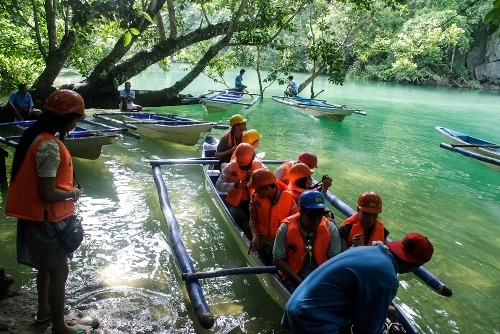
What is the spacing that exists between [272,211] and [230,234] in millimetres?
1641

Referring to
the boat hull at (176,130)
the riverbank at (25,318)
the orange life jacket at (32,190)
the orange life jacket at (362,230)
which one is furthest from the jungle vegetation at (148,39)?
the orange life jacket at (362,230)

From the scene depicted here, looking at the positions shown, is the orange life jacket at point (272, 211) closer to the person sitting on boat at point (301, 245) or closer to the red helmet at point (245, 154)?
the person sitting on boat at point (301, 245)

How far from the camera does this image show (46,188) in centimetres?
263

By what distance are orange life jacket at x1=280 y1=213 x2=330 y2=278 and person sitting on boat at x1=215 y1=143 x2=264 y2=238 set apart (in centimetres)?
170

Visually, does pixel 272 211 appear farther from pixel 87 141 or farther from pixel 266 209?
pixel 87 141

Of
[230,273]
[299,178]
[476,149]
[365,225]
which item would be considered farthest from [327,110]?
[230,273]

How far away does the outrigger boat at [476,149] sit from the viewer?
28.0 feet

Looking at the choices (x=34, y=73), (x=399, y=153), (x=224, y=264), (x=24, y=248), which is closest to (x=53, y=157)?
(x=24, y=248)

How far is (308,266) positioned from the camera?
3.69 metres

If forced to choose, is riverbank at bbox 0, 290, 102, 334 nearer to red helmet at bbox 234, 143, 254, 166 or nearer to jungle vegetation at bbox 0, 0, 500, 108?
jungle vegetation at bbox 0, 0, 500, 108

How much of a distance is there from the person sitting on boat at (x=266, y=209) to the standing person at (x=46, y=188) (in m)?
1.95

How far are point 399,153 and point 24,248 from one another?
1118cm

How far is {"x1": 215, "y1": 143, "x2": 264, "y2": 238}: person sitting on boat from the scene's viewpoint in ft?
17.8

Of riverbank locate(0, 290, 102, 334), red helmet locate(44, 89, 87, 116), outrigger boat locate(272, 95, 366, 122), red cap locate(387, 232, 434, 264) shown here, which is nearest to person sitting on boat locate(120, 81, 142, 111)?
outrigger boat locate(272, 95, 366, 122)
